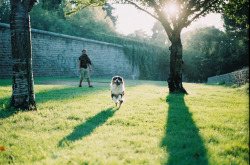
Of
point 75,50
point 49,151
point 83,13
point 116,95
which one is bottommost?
point 49,151

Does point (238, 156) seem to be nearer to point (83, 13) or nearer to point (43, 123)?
point (43, 123)

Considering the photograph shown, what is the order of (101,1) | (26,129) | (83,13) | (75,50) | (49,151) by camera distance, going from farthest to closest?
(83,13) < (75,50) < (101,1) < (26,129) < (49,151)

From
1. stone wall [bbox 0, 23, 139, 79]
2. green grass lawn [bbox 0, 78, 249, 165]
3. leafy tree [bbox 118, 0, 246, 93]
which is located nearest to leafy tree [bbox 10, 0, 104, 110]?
green grass lawn [bbox 0, 78, 249, 165]

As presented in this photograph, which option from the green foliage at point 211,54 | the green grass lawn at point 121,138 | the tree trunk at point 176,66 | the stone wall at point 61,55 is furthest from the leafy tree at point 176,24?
the green foliage at point 211,54

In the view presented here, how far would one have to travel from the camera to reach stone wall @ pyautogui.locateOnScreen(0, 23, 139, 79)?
14125mm

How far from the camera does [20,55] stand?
479 cm

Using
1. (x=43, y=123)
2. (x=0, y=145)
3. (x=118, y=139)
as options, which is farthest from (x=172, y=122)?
(x=0, y=145)

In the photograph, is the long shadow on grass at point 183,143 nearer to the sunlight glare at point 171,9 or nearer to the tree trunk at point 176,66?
the tree trunk at point 176,66

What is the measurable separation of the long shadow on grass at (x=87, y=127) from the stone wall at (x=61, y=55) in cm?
1312

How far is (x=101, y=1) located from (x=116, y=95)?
577 cm

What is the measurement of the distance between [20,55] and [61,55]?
Answer: 1432 cm

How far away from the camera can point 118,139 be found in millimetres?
3100

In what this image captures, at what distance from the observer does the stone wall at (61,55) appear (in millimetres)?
14125

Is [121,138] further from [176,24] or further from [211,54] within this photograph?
[211,54]
